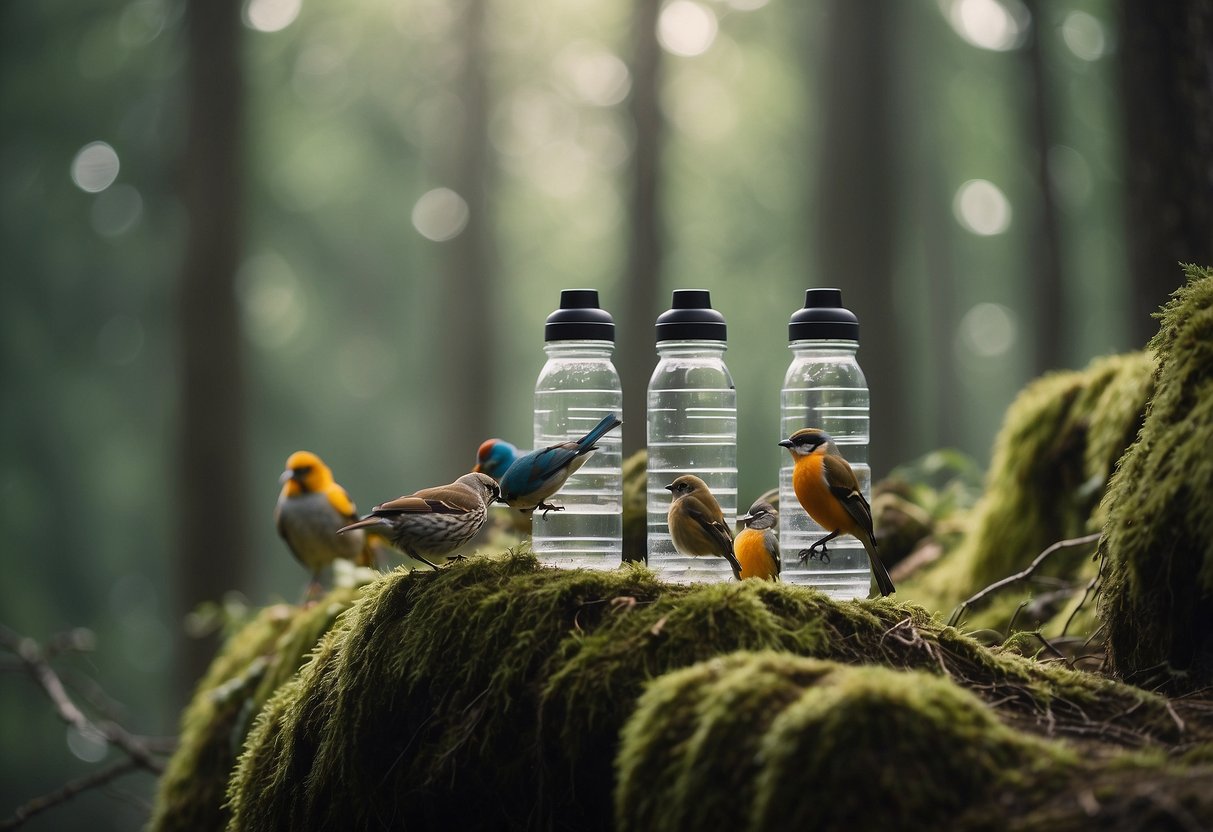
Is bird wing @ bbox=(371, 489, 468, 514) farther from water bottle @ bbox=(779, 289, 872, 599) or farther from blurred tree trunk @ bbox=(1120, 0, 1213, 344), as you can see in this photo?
blurred tree trunk @ bbox=(1120, 0, 1213, 344)

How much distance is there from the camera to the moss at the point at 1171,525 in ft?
9.75

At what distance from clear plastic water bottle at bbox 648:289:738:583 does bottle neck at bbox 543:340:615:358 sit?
0.70 ft

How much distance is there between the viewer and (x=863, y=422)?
175 inches

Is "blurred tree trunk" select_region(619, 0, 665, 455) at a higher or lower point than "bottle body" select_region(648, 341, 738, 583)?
higher

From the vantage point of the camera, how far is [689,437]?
4.41m

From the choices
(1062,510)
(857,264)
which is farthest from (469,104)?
(1062,510)

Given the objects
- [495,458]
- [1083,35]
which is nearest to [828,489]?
[495,458]

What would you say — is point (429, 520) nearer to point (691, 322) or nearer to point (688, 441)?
point (691, 322)

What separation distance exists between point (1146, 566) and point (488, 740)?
7.01ft

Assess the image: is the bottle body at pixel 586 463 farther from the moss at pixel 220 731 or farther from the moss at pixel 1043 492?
the moss at pixel 1043 492

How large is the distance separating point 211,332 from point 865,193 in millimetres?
7941

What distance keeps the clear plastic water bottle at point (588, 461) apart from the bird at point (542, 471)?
37 cm

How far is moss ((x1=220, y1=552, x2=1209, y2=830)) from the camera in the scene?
286cm

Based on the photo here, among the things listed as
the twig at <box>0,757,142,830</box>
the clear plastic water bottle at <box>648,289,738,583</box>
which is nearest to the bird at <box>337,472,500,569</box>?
the clear plastic water bottle at <box>648,289,738,583</box>
